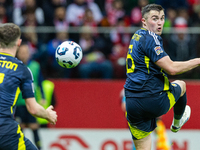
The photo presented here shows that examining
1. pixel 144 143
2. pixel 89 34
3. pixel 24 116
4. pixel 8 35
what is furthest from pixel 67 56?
pixel 89 34

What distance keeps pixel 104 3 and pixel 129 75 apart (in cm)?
691

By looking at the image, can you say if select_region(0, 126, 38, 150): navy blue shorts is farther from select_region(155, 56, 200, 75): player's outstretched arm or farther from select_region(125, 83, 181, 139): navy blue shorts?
select_region(155, 56, 200, 75): player's outstretched arm

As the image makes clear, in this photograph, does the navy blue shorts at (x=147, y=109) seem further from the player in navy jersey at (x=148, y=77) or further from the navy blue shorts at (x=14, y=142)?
the navy blue shorts at (x=14, y=142)

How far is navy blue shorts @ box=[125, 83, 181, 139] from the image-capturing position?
5352 millimetres

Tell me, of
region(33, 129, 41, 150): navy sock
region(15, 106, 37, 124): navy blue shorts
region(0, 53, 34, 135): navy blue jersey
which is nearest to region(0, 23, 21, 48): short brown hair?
region(0, 53, 34, 135): navy blue jersey

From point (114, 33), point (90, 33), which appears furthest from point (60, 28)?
point (114, 33)

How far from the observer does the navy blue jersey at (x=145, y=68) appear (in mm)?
5207

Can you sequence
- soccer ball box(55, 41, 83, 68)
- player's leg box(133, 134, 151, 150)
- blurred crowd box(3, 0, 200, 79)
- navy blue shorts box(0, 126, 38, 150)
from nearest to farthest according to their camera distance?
navy blue shorts box(0, 126, 38, 150)
player's leg box(133, 134, 151, 150)
soccer ball box(55, 41, 83, 68)
blurred crowd box(3, 0, 200, 79)

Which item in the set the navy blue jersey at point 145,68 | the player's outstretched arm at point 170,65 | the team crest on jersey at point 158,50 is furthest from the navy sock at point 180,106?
the team crest on jersey at point 158,50

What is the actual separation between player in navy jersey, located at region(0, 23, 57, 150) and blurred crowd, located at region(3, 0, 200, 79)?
5482 mm

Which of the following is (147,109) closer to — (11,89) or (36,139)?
(11,89)

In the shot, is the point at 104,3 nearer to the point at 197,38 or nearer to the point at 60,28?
the point at 60,28

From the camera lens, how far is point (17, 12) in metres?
11.0

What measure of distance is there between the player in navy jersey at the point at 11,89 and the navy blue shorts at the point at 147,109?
4.55 feet
